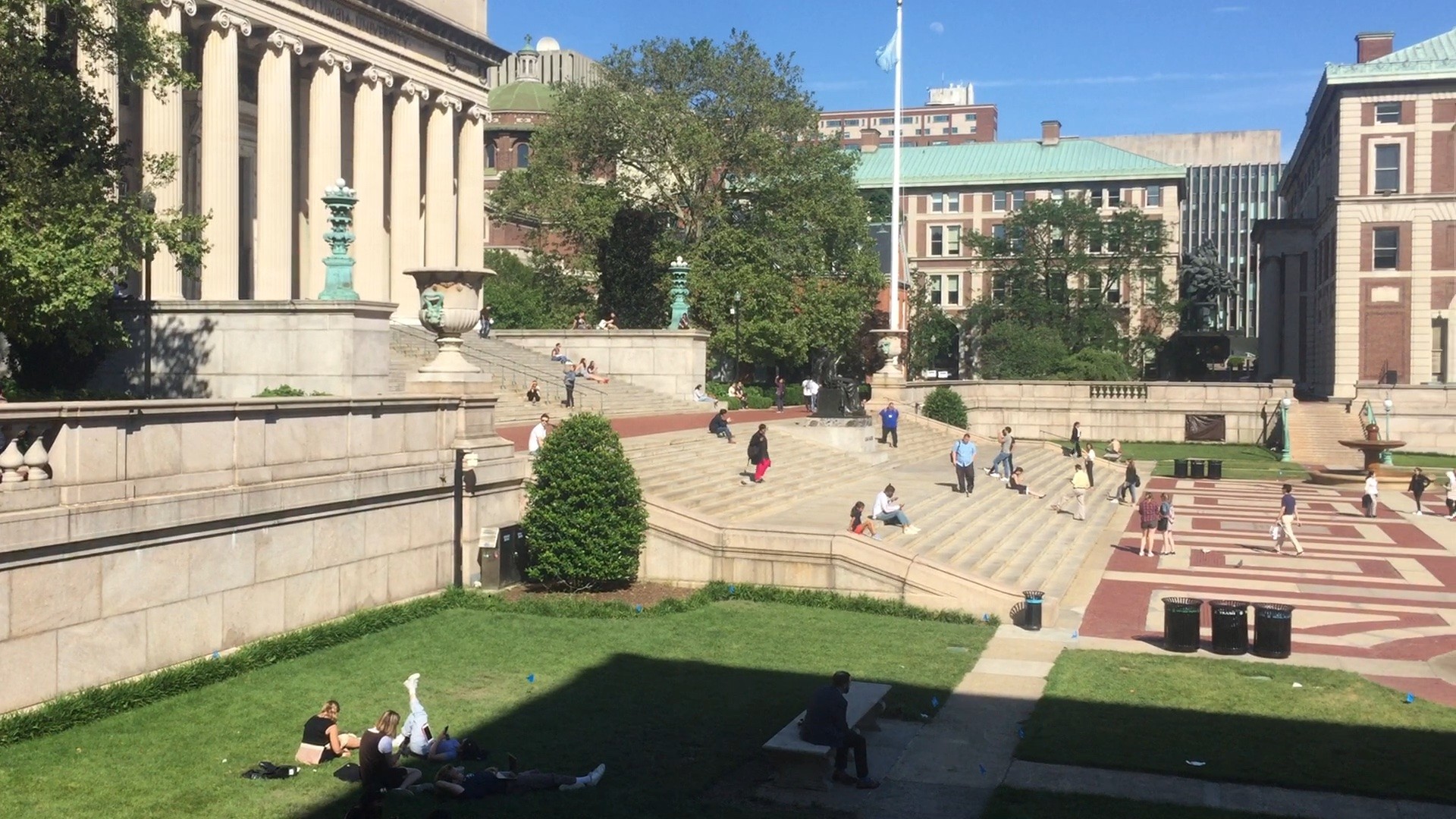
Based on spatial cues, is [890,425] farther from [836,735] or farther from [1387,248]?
[1387,248]

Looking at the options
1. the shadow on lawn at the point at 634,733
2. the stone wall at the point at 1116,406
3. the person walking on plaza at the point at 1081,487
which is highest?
the stone wall at the point at 1116,406

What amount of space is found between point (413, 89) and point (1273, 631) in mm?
39352

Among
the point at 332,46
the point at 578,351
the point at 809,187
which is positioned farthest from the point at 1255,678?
the point at 809,187

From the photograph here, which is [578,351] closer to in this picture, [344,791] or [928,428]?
[928,428]

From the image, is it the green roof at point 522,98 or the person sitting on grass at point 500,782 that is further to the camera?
the green roof at point 522,98

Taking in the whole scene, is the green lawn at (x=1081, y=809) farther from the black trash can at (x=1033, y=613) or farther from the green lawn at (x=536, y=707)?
the black trash can at (x=1033, y=613)

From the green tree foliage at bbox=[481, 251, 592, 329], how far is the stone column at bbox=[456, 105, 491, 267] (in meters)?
1.78

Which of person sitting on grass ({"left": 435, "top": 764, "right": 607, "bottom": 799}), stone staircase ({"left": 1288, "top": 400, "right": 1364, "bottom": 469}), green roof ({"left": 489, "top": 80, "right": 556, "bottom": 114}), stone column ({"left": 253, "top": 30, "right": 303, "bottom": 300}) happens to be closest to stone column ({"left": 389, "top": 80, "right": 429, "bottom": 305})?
stone column ({"left": 253, "top": 30, "right": 303, "bottom": 300})

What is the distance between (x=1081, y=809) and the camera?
1299 centimetres

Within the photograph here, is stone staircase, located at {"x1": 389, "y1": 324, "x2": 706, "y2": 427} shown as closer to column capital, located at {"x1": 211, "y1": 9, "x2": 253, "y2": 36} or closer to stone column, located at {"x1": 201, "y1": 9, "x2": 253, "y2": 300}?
stone column, located at {"x1": 201, "y1": 9, "x2": 253, "y2": 300}

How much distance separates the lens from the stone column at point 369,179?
48.3 m

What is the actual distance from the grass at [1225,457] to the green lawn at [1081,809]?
3818 cm

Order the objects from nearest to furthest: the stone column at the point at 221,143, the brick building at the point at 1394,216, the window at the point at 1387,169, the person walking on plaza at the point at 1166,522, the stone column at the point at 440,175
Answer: the person walking on plaza at the point at 1166,522, the stone column at the point at 221,143, the stone column at the point at 440,175, the brick building at the point at 1394,216, the window at the point at 1387,169

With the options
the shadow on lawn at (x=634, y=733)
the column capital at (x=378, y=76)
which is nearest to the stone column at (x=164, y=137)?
the column capital at (x=378, y=76)
